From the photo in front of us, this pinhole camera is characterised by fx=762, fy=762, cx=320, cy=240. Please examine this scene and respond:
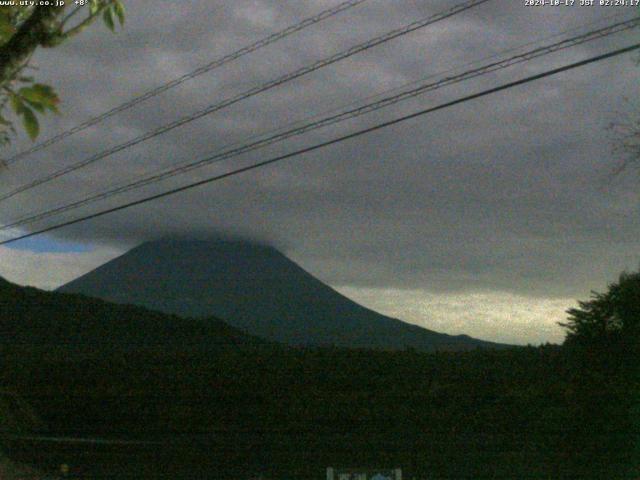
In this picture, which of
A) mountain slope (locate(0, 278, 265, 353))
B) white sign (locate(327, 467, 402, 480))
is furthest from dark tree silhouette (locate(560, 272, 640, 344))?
mountain slope (locate(0, 278, 265, 353))

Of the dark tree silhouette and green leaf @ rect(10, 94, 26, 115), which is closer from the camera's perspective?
green leaf @ rect(10, 94, 26, 115)

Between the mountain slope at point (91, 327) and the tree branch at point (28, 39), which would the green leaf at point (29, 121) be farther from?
the mountain slope at point (91, 327)

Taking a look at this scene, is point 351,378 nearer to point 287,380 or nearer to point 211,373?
point 287,380

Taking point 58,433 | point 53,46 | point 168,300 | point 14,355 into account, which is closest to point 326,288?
point 168,300

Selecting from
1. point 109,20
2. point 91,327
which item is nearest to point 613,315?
point 109,20

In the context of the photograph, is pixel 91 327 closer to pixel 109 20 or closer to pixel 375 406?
pixel 375 406

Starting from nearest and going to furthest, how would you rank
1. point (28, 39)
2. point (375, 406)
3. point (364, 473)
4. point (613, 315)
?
point (28, 39) < point (613, 315) < point (364, 473) < point (375, 406)

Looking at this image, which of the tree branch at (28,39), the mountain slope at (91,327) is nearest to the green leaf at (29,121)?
the tree branch at (28,39)

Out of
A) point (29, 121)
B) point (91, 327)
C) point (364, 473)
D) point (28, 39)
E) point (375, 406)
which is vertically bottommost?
point (364, 473)

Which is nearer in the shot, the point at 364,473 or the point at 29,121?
the point at 29,121

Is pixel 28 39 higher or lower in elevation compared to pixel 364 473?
higher

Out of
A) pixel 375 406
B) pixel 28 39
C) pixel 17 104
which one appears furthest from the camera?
pixel 375 406

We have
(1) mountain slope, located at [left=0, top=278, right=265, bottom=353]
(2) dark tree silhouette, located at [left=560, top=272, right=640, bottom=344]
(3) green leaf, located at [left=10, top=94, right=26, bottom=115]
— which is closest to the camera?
(3) green leaf, located at [left=10, top=94, right=26, bottom=115]

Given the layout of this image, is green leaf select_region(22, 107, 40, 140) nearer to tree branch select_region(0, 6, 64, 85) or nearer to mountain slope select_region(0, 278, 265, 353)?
tree branch select_region(0, 6, 64, 85)
